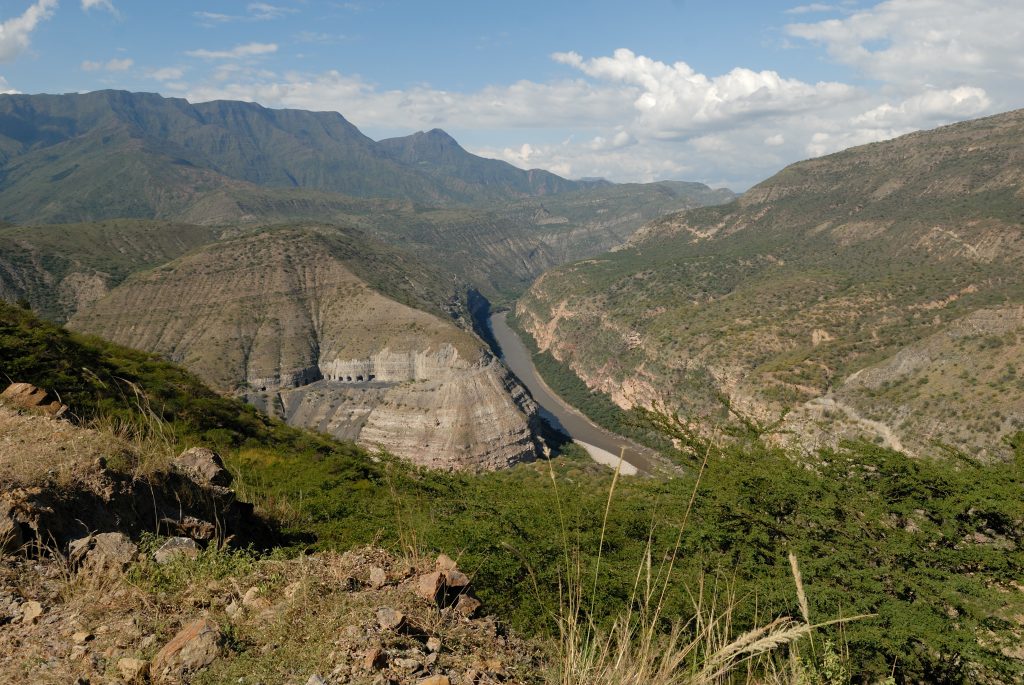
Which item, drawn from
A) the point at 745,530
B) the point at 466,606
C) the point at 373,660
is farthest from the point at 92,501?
the point at 745,530

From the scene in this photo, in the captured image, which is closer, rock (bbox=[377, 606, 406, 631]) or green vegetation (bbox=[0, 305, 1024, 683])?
rock (bbox=[377, 606, 406, 631])

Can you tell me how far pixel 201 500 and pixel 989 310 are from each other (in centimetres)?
5276

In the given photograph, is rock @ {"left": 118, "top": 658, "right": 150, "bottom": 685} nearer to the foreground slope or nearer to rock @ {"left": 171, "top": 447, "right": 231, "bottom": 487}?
rock @ {"left": 171, "top": 447, "right": 231, "bottom": 487}

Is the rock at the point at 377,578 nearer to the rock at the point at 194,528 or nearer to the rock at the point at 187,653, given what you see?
the rock at the point at 187,653

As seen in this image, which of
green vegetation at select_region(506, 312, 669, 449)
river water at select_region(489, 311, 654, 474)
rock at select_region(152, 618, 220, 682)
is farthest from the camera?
green vegetation at select_region(506, 312, 669, 449)

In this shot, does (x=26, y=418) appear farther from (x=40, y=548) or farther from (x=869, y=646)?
(x=869, y=646)

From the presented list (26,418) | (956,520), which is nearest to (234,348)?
(26,418)

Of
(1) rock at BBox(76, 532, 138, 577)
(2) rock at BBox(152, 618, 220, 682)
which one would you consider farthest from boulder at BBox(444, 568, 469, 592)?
(1) rock at BBox(76, 532, 138, 577)

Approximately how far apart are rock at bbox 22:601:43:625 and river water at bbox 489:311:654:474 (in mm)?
41691

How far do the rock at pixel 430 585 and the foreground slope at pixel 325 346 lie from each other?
4466 centimetres

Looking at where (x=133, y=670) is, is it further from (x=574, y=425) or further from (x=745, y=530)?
(x=574, y=425)

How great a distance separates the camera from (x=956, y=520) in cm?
1312

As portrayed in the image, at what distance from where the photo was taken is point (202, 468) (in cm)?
973

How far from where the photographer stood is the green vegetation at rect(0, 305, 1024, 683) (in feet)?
28.2
